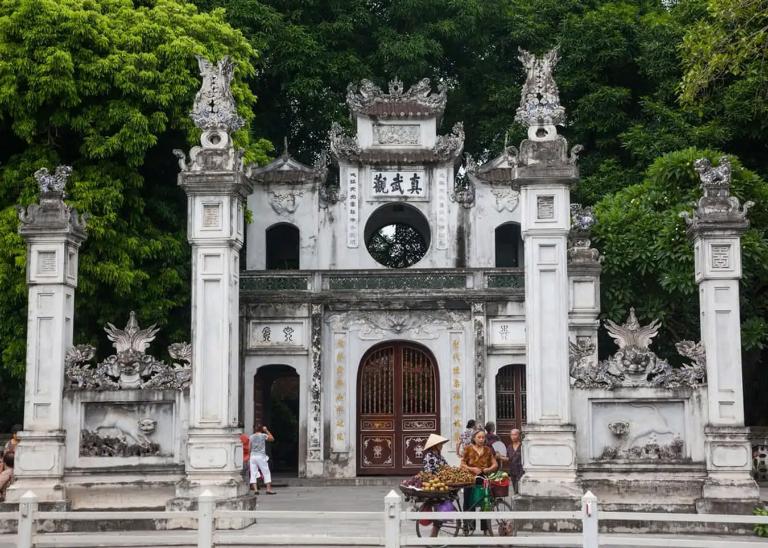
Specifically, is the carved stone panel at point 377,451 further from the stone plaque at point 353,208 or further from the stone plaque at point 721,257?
the stone plaque at point 721,257

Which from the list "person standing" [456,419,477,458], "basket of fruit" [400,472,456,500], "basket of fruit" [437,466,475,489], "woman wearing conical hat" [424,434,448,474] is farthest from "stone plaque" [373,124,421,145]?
"basket of fruit" [400,472,456,500]

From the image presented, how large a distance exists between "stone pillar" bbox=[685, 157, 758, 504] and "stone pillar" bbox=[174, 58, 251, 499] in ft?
19.8

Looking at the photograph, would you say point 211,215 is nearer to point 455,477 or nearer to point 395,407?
point 455,477

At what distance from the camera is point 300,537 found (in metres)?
10.3

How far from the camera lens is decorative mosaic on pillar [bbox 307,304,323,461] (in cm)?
2316

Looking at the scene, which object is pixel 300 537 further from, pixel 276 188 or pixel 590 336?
pixel 276 188

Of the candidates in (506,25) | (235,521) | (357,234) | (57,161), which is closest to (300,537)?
(235,521)

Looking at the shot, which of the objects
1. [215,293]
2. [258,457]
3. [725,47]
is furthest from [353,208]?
[215,293]

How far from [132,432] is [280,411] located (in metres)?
15.9

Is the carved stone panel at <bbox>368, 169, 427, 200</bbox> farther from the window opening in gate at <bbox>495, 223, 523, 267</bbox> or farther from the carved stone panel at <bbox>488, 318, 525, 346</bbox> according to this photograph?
the carved stone panel at <bbox>488, 318, 525, 346</bbox>

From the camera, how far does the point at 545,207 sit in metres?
14.1

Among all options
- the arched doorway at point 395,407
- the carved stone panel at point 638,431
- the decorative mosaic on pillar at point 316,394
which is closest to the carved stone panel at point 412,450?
the arched doorway at point 395,407

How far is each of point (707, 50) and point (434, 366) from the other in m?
9.81

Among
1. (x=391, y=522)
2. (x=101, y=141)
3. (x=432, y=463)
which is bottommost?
(x=391, y=522)
